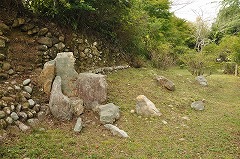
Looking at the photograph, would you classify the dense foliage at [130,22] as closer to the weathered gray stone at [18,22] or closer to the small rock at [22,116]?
the weathered gray stone at [18,22]

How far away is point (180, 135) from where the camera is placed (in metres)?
4.69

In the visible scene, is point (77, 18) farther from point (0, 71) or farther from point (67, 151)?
point (67, 151)

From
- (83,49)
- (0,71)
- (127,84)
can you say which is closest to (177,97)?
(127,84)

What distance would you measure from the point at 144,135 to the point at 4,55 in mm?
3110

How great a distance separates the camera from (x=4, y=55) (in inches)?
189

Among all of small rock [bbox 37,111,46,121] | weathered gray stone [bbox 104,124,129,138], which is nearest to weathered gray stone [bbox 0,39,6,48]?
small rock [bbox 37,111,46,121]

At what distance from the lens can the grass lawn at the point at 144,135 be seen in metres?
3.72

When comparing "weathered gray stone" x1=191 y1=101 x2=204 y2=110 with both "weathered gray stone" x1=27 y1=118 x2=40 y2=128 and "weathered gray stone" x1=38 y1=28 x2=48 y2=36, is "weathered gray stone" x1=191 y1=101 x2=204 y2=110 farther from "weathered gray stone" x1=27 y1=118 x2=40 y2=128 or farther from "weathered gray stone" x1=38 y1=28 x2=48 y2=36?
"weathered gray stone" x1=38 y1=28 x2=48 y2=36

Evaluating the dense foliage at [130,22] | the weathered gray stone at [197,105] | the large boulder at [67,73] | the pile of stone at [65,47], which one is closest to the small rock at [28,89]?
the large boulder at [67,73]

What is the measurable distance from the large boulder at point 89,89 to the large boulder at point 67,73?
12 cm

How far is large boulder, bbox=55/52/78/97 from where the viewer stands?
493 centimetres

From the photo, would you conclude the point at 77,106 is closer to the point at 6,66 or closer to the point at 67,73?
the point at 67,73

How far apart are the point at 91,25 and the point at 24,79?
3.45 meters

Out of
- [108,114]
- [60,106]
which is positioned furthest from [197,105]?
[60,106]
